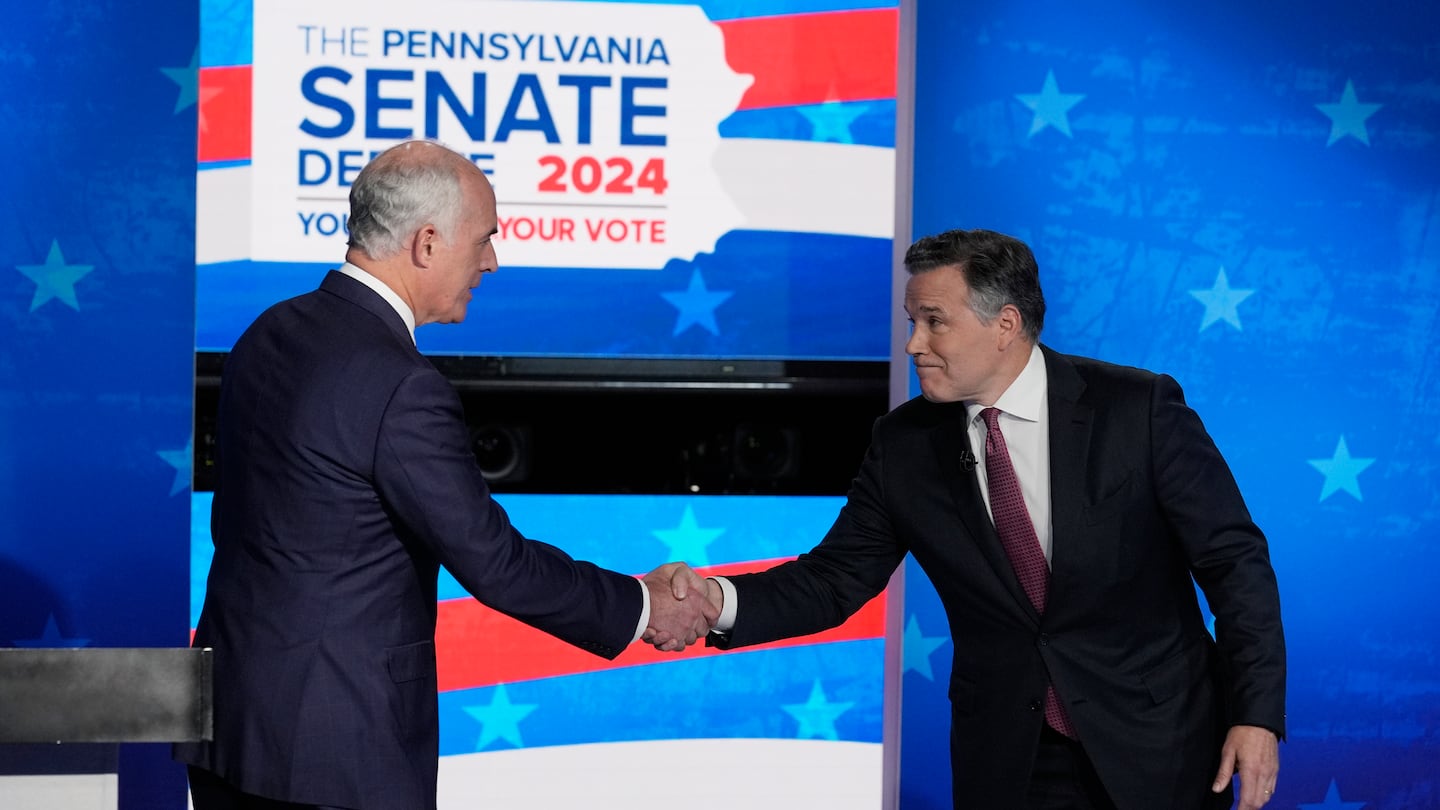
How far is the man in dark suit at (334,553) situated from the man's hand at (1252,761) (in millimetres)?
1121

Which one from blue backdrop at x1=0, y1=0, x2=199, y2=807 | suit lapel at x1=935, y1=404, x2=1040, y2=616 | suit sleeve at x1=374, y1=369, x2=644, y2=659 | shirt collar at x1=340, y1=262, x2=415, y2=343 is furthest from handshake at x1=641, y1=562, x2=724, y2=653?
blue backdrop at x1=0, y1=0, x2=199, y2=807

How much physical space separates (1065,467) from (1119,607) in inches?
9.2

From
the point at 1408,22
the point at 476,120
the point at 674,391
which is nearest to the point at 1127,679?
the point at 674,391

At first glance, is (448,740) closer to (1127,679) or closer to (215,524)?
(215,524)

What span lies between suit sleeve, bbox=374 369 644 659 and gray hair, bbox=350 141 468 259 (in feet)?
Answer: 0.83

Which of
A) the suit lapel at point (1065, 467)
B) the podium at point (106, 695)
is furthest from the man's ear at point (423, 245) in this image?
the suit lapel at point (1065, 467)

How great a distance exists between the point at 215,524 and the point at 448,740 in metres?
1.06

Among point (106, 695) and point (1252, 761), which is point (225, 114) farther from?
point (1252, 761)

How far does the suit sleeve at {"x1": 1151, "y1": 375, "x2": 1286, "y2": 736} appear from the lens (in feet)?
7.20

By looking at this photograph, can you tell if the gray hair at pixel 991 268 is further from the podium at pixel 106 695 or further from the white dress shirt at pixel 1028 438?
the podium at pixel 106 695

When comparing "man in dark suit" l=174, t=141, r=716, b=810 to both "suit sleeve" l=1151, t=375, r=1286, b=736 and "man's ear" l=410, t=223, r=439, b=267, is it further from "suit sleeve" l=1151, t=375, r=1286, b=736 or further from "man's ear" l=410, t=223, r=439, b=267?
"suit sleeve" l=1151, t=375, r=1286, b=736

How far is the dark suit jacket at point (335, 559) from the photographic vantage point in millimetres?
1916

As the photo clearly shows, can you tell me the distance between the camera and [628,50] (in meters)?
2.92

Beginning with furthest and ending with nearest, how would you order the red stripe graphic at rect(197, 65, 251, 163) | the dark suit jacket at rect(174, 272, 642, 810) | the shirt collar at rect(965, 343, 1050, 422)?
the red stripe graphic at rect(197, 65, 251, 163), the shirt collar at rect(965, 343, 1050, 422), the dark suit jacket at rect(174, 272, 642, 810)
